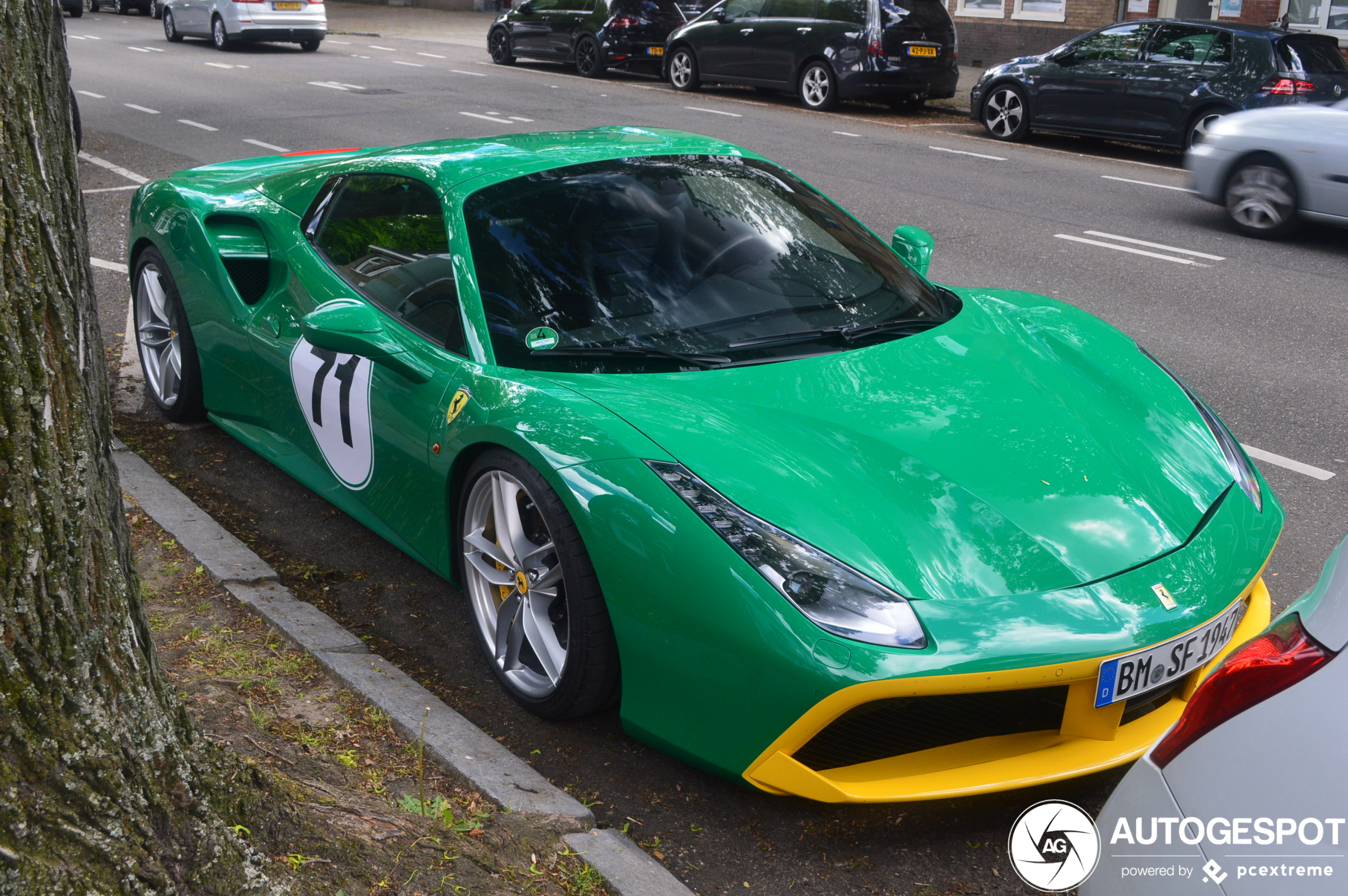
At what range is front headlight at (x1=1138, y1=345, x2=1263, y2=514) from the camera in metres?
3.25

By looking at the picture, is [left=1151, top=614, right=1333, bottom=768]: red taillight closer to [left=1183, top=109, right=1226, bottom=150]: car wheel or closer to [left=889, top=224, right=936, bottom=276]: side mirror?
[left=889, top=224, right=936, bottom=276]: side mirror

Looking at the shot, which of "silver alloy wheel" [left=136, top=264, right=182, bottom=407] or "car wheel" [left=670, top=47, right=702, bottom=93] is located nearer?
"silver alloy wheel" [left=136, top=264, right=182, bottom=407]

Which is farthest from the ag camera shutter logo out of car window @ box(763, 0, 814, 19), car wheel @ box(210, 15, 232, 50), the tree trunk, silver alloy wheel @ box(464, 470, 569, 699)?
car wheel @ box(210, 15, 232, 50)

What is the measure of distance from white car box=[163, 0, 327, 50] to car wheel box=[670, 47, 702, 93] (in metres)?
9.41

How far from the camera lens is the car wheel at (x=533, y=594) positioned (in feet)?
9.50

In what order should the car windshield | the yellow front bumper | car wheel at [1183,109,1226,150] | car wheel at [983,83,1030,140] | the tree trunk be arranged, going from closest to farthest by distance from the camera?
the tree trunk
the yellow front bumper
the car windshield
car wheel at [1183,109,1226,150]
car wheel at [983,83,1030,140]

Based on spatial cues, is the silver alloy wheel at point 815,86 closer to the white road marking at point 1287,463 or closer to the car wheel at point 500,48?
the car wheel at point 500,48

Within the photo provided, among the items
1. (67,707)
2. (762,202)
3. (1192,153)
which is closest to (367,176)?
(762,202)

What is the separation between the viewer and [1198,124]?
12742mm

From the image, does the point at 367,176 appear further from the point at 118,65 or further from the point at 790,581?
the point at 118,65

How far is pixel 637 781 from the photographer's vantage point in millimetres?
3014

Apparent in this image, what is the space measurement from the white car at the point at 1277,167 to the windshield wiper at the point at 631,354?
722 cm

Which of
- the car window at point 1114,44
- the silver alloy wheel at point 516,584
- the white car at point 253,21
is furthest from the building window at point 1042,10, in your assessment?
the silver alloy wheel at point 516,584

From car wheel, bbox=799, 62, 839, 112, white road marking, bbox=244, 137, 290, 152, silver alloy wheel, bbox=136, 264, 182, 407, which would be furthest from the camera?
car wheel, bbox=799, 62, 839, 112
